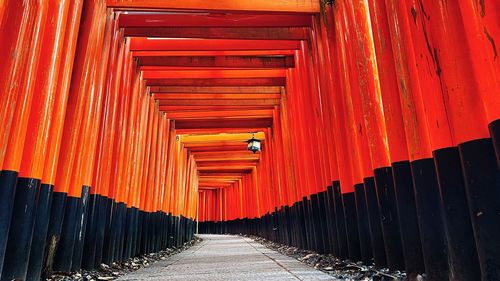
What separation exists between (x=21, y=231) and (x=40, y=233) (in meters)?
0.38

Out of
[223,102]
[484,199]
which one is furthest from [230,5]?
[484,199]

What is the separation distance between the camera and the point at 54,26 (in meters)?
3.66

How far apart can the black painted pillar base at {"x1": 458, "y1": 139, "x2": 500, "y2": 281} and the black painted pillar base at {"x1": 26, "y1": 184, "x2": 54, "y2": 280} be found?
3705mm

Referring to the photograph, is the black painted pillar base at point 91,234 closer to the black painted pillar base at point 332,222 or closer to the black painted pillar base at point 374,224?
the black painted pillar base at point 332,222

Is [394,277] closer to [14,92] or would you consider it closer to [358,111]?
[358,111]

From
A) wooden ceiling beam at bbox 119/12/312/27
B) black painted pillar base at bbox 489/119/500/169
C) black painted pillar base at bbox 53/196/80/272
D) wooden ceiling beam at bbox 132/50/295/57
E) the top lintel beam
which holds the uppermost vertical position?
wooden ceiling beam at bbox 132/50/295/57

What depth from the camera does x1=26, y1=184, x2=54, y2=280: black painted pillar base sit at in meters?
3.48

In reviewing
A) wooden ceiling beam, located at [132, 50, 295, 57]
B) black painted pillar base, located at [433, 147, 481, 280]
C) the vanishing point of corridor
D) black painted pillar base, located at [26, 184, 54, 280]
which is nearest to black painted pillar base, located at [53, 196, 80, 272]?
the vanishing point of corridor

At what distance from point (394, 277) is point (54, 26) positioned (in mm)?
4070

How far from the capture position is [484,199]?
6.91ft

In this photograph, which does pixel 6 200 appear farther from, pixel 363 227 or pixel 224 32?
pixel 224 32

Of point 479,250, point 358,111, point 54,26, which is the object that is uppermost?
point 54,26

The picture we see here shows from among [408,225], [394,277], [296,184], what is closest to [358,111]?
[408,225]

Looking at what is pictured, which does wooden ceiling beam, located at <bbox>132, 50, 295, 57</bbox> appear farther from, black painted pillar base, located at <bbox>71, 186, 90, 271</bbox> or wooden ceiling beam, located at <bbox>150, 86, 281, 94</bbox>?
black painted pillar base, located at <bbox>71, 186, 90, 271</bbox>
